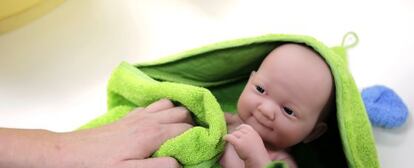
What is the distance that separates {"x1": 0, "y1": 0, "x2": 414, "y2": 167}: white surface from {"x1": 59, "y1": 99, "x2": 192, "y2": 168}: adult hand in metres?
0.26

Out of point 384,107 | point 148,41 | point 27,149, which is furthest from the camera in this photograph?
point 148,41

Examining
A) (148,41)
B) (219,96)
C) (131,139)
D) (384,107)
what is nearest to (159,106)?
(131,139)

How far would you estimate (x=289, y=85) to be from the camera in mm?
832

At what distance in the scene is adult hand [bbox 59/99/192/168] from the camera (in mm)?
748

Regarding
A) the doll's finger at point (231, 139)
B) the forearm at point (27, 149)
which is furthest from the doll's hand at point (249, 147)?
the forearm at point (27, 149)

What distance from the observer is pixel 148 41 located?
1.17 metres

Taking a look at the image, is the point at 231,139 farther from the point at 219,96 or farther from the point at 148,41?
the point at 148,41

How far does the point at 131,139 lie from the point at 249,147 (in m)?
0.19

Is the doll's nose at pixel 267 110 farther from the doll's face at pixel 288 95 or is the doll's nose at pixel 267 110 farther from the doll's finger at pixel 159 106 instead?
the doll's finger at pixel 159 106

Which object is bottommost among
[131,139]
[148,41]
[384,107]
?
[384,107]

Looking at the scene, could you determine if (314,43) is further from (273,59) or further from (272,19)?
(272,19)

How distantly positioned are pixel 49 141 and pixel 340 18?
29.2 inches

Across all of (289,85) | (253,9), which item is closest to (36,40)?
(253,9)

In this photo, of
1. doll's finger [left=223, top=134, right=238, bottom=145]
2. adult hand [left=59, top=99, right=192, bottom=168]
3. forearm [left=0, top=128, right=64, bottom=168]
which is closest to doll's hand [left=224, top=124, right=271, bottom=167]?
doll's finger [left=223, top=134, right=238, bottom=145]
